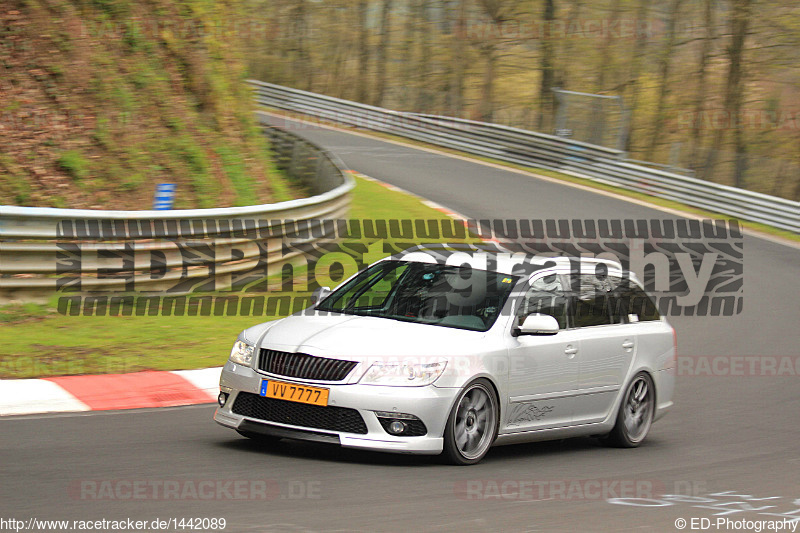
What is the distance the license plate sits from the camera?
6.80 meters

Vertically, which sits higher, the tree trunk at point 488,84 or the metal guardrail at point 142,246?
the metal guardrail at point 142,246

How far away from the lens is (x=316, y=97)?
37.8 meters

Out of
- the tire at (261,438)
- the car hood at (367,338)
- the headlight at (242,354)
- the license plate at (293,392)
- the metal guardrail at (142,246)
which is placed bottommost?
the metal guardrail at (142,246)

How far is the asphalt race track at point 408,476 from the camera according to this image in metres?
5.59

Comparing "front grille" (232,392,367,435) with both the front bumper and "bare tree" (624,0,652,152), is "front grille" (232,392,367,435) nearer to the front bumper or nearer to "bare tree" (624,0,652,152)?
the front bumper

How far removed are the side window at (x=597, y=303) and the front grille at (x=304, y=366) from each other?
2373mm

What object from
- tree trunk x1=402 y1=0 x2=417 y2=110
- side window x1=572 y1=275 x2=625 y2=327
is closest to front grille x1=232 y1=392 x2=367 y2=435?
side window x1=572 y1=275 x2=625 y2=327

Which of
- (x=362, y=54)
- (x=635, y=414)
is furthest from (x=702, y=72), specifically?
(x=635, y=414)

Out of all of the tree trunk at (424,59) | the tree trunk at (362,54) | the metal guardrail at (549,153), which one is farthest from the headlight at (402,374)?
the tree trunk at (362,54)

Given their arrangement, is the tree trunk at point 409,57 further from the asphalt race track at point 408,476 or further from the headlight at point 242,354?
the headlight at point 242,354

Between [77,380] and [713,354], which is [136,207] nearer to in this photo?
[77,380]

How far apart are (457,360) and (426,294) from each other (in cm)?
99

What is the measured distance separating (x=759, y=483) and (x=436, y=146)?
2667 cm

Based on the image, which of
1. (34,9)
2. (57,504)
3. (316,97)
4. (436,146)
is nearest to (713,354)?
(57,504)
